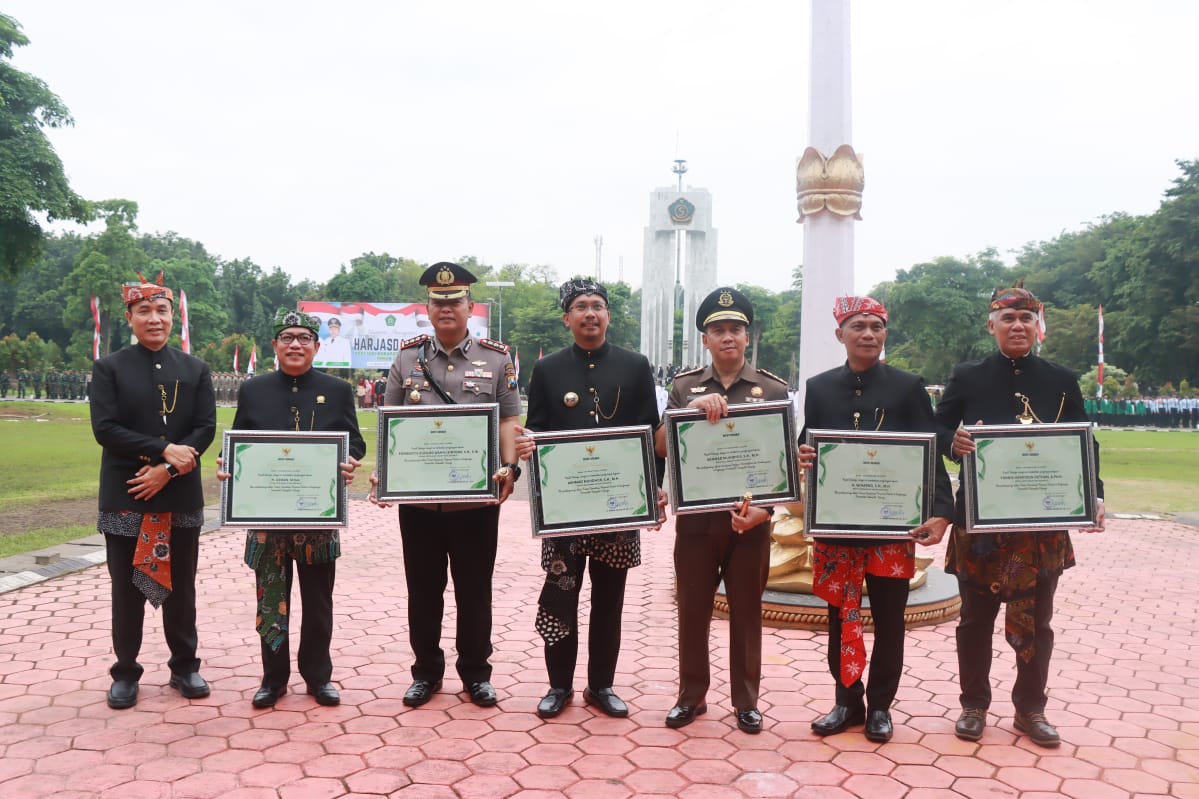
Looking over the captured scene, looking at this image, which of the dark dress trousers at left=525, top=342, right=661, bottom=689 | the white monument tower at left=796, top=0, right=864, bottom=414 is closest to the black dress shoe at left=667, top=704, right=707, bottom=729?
the dark dress trousers at left=525, top=342, right=661, bottom=689

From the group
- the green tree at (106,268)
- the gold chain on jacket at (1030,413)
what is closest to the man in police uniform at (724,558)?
the gold chain on jacket at (1030,413)

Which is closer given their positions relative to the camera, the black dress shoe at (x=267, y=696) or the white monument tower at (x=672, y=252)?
the black dress shoe at (x=267, y=696)

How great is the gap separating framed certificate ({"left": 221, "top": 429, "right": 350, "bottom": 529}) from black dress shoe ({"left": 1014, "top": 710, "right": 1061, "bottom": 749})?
10.6 feet

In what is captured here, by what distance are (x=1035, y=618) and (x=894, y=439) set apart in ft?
3.50

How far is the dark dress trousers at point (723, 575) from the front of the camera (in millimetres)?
4020

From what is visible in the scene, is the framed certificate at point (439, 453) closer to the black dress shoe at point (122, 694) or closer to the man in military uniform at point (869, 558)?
the man in military uniform at point (869, 558)

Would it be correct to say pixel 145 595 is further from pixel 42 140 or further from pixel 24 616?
pixel 42 140

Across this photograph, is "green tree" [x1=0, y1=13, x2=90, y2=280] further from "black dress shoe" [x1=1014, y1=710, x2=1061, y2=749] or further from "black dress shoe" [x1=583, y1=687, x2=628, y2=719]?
"black dress shoe" [x1=1014, y1=710, x2=1061, y2=749]

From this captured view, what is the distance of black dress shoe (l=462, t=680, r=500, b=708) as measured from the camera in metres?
4.23

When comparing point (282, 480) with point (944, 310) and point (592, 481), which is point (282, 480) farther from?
point (944, 310)

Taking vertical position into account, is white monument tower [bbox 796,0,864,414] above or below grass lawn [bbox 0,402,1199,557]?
above

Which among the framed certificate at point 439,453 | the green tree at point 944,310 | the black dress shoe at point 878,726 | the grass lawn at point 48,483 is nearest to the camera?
the black dress shoe at point 878,726

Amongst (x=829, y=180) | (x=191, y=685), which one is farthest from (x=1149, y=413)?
(x=191, y=685)

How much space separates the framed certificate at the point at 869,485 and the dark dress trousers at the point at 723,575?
315 mm
